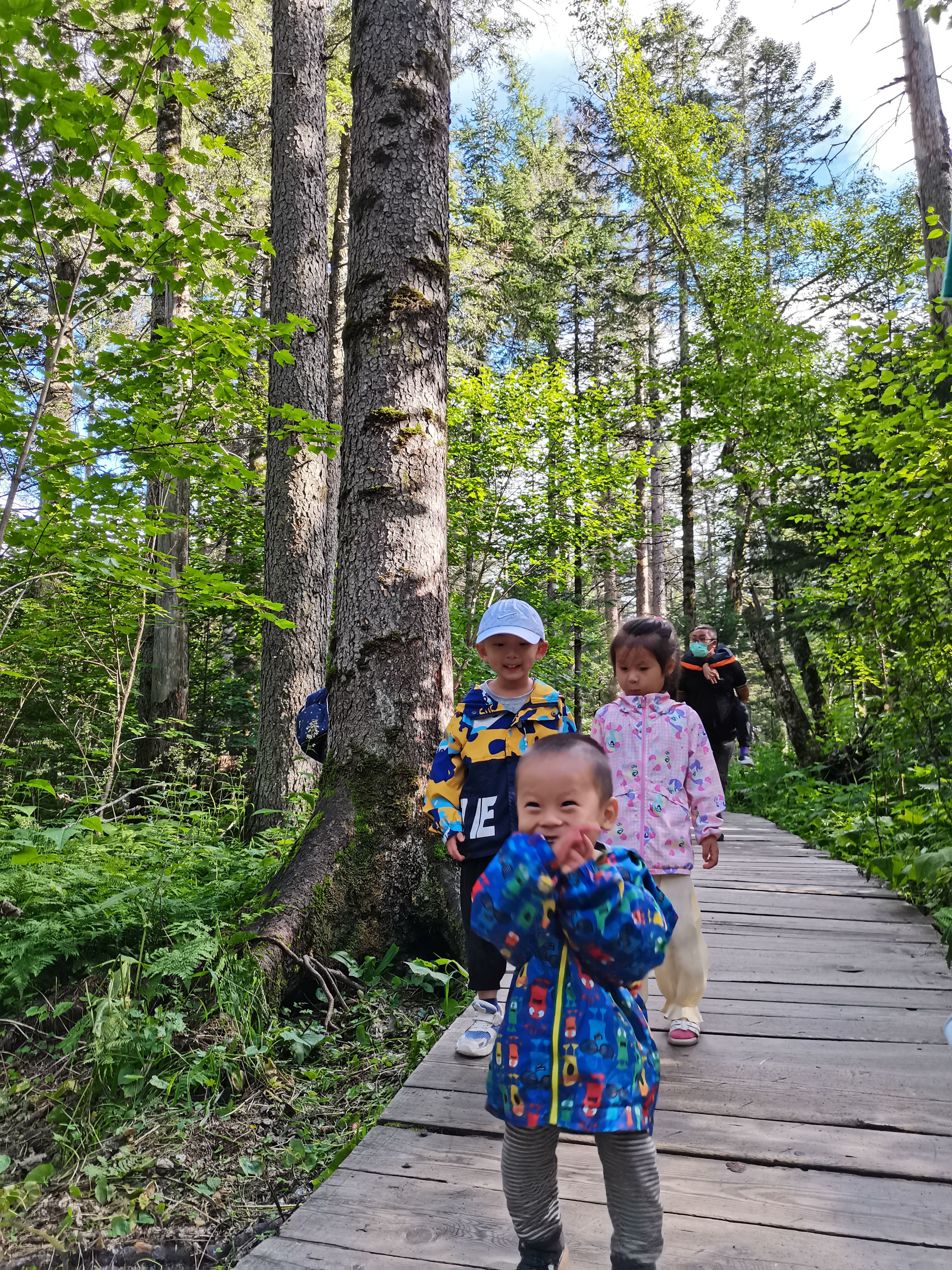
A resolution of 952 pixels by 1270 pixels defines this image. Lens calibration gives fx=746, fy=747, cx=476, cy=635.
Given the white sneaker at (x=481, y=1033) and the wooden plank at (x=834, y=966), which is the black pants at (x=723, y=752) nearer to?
the wooden plank at (x=834, y=966)

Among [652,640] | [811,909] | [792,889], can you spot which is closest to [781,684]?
[792,889]

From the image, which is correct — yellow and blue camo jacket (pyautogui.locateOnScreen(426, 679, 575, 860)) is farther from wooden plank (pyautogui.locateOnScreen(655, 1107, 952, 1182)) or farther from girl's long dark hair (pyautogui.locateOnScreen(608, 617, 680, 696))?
wooden plank (pyautogui.locateOnScreen(655, 1107, 952, 1182))

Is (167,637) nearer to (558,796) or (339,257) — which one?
(558,796)

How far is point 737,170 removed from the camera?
23172 mm

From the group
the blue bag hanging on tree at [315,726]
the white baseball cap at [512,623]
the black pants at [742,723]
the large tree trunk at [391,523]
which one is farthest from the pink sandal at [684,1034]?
the black pants at [742,723]

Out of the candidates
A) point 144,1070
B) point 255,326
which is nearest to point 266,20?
point 255,326

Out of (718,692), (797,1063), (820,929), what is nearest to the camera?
(797,1063)

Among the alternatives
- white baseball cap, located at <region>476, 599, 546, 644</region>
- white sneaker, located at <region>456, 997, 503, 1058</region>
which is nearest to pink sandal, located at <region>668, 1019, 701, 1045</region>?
white sneaker, located at <region>456, 997, 503, 1058</region>

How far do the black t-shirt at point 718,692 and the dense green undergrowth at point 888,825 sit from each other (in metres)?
1.45

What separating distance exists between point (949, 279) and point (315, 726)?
3566mm

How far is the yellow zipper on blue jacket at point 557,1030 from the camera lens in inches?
61.1

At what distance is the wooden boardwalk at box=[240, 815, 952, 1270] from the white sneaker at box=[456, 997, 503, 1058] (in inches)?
2.1

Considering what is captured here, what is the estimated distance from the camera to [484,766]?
3.03 metres

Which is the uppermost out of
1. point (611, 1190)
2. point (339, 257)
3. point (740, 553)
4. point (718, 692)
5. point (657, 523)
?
point (339, 257)
